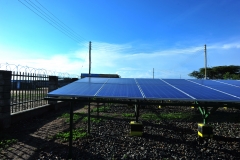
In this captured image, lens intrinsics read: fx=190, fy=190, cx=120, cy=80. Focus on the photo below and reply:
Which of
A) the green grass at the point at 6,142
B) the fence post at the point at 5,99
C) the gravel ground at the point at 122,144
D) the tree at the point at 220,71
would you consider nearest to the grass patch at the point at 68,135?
the gravel ground at the point at 122,144

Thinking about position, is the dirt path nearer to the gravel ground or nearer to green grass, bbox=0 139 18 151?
the gravel ground

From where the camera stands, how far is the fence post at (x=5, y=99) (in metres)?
7.38

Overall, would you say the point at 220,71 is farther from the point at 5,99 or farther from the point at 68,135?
the point at 5,99

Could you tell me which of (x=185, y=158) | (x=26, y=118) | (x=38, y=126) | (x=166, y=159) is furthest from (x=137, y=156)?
(x=26, y=118)

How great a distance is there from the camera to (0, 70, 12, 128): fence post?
7.38 m

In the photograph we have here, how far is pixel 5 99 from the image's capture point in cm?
764

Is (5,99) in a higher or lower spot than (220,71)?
lower

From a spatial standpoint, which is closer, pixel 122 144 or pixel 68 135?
pixel 122 144

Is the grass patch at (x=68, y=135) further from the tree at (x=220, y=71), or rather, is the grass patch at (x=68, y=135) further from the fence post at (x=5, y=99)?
the tree at (x=220, y=71)

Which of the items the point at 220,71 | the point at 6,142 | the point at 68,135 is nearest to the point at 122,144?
the point at 68,135

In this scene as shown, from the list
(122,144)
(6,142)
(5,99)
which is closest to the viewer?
(6,142)

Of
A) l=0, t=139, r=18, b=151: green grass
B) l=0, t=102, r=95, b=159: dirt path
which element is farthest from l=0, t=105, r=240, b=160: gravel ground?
l=0, t=139, r=18, b=151: green grass

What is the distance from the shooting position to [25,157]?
495cm

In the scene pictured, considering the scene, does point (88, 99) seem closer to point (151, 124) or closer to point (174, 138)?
point (174, 138)
